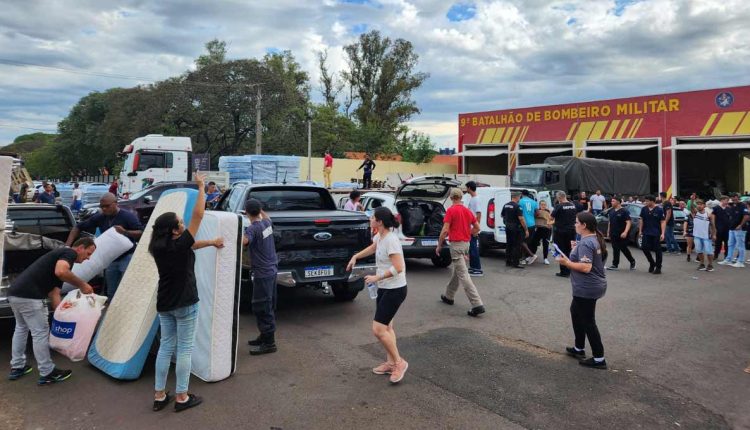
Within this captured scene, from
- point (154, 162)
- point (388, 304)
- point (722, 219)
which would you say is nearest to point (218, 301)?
point (388, 304)

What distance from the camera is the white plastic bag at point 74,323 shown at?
16.2 feet

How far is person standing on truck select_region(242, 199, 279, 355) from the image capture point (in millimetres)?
5402

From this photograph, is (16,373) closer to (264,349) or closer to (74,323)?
(74,323)

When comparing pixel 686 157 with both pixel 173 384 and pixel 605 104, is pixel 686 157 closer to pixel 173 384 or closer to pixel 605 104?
pixel 605 104

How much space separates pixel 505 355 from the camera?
211 inches

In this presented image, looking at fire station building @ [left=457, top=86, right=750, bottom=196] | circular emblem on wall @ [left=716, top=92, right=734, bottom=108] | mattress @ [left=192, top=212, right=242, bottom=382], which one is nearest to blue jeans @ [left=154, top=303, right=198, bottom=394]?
mattress @ [left=192, top=212, right=242, bottom=382]

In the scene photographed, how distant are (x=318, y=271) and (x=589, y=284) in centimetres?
332

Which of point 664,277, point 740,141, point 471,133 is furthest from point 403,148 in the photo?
point 664,277

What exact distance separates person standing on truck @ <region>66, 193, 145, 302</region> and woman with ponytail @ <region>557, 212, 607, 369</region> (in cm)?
504

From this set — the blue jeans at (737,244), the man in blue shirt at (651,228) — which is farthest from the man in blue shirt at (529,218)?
the blue jeans at (737,244)

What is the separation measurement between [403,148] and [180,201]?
4635cm

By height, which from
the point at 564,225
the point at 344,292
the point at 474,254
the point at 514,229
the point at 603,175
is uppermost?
the point at 603,175

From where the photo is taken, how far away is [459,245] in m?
7.26

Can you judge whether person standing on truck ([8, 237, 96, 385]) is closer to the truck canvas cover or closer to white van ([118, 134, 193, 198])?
white van ([118, 134, 193, 198])
